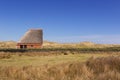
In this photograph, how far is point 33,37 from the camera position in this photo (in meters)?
68.8

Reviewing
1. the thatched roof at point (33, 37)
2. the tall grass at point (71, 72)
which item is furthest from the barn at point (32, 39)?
the tall grass at point (71, 72)

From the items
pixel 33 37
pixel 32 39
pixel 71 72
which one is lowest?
pixel 71 72

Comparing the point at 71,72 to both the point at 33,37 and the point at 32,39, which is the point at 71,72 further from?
the point at 33,37

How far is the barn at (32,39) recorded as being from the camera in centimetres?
6731

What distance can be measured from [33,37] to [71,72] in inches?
2083

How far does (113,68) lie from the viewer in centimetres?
1720

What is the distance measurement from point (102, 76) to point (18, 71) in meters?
5.24

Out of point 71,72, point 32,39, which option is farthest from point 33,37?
point 71,72

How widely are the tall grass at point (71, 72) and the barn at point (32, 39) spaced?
49.3 meters

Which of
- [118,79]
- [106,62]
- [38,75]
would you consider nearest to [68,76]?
[38,75]

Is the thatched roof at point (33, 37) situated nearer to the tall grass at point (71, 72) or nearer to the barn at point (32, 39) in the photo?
the barn at point (32, 39)

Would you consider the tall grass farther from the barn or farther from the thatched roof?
the thatched roof

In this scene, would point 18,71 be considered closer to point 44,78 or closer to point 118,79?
point 44,78

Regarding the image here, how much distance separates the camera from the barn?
67.3 metres
